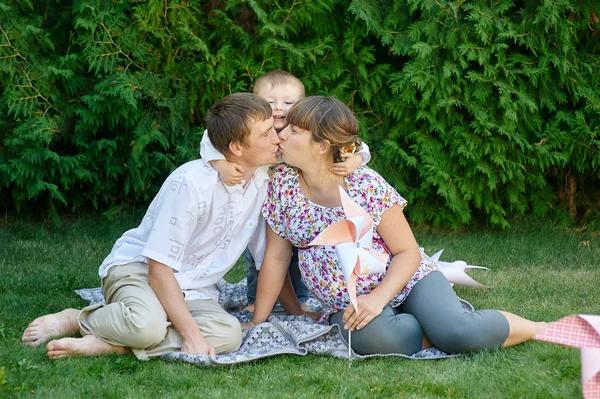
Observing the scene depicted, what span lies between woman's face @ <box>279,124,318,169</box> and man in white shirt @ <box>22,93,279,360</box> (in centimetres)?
5

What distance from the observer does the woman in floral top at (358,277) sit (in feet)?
11.2

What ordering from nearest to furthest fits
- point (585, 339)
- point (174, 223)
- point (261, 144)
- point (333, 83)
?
point (585, 339), point (174, 223), point (261, 144), point (333, 83)

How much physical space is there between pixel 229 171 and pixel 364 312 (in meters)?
0.86

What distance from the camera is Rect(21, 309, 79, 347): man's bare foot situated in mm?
3578

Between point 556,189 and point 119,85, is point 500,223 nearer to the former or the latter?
point 556,189

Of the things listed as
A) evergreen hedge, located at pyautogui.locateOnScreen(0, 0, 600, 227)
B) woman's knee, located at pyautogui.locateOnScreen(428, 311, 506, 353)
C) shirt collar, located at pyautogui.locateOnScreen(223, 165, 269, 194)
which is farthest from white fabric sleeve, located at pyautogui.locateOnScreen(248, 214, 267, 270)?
evergreen hedge, located at pyautogui.locateOnScreen(0, 0, 600, 227)

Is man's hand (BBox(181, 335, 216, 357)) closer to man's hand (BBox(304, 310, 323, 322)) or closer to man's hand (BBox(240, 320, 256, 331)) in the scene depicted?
man's hand (BBox(240, 320, 256, 331))

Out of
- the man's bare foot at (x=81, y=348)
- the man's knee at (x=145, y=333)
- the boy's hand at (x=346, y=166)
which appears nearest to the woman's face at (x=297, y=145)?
the boy's hand at (x=346, y=166)

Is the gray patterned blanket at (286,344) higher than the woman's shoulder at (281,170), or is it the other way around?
the woman's shoulder at (281,170)

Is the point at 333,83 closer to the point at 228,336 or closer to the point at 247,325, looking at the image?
the point at 247,325

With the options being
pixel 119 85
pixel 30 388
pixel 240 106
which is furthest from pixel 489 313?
pixel 119 85

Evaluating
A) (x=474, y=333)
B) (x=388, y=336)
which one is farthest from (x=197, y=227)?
(x=474, y=333)

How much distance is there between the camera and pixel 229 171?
3.60 m

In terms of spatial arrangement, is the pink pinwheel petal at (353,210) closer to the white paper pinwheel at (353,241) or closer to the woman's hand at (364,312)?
the white paper pinwheel at (353,241)
